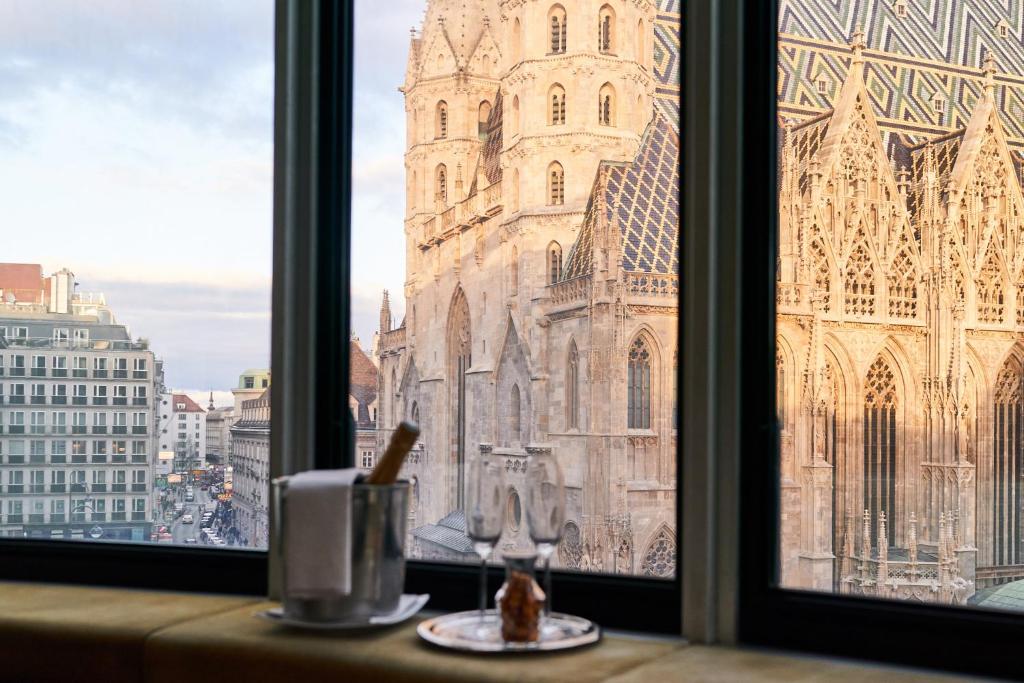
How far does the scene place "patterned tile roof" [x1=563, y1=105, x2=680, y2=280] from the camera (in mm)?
22438

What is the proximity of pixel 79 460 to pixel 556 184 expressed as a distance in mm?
22007

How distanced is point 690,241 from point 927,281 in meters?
20.0

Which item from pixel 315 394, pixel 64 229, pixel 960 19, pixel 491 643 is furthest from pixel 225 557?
pixel 960 19

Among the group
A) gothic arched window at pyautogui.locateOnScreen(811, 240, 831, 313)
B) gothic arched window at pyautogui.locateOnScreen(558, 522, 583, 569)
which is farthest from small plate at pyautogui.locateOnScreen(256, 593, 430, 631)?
gothic arched window at pyautogui.locateOnScreen(558, 522, 583, 569)

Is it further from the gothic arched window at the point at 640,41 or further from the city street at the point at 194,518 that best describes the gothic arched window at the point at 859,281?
the city street at the point at 194,518

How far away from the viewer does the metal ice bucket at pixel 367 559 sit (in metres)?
1.36

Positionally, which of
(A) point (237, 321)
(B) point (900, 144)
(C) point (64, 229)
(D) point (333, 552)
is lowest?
(D) point (333, 552)

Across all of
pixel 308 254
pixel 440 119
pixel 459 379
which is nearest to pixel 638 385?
pixel 459 379

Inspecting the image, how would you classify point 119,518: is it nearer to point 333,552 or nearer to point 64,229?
point 64,229

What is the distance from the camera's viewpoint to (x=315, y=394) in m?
1.66

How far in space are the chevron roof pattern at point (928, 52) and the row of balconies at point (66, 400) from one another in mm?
15273

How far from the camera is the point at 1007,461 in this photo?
18.5 meters

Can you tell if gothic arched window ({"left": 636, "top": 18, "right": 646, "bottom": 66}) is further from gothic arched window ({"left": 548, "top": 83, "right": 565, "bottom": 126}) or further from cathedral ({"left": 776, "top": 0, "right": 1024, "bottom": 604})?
cathedral ({"left": 776, "top": 0, "right": 1024, "bottom": 604})

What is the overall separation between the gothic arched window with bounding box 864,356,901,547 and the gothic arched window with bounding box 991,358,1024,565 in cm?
173
